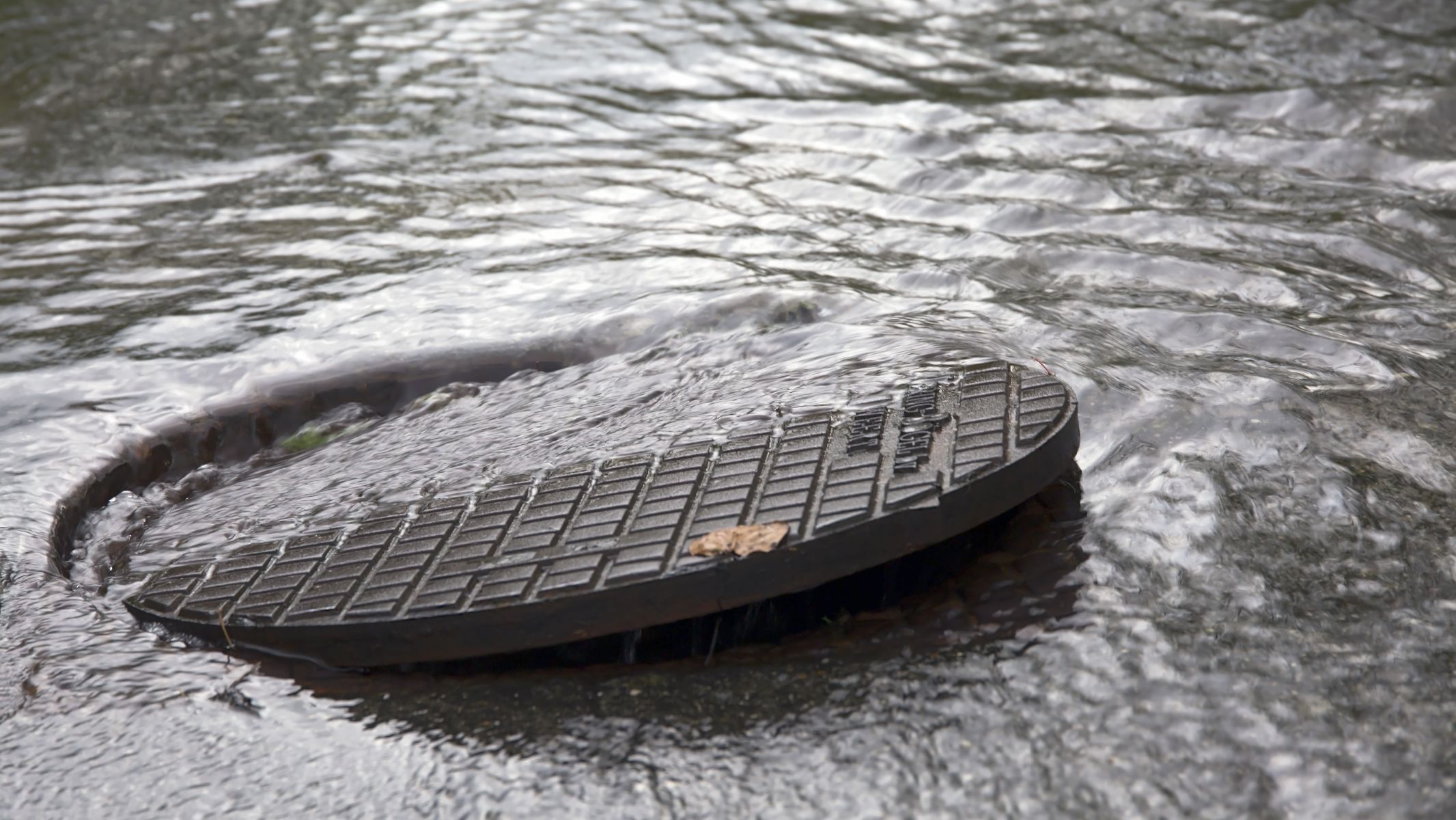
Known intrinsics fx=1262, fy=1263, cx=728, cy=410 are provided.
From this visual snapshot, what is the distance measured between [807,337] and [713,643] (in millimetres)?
1380

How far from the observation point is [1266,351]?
3.48 meters

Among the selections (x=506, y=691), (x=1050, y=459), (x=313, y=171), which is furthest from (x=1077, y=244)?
(x=313, y=171)

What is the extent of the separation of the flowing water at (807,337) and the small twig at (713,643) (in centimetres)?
6

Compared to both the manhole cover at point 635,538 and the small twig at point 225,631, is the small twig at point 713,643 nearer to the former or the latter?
the manhole cover at point 635,538

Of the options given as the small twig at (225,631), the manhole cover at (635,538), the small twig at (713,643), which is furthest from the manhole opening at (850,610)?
the small twig at (225,631)

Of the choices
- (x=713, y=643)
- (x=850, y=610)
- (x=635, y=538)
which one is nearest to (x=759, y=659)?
(x=713, y=643)

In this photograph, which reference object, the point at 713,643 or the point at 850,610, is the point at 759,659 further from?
the point at 850,610

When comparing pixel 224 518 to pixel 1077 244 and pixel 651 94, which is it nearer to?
pixel 1077 244

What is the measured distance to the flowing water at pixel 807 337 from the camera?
217 cm

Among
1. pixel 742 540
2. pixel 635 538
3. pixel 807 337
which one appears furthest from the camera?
pixel 807 337

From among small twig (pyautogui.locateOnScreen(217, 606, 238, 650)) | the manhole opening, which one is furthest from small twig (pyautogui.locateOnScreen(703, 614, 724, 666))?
small twig (pyautogui.locateOnScreen(217, 606, 238, 650))

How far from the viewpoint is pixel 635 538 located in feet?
8.21

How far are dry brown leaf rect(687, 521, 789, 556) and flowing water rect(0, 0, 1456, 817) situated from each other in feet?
0.76

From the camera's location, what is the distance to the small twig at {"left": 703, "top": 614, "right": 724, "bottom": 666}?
2445 mm
